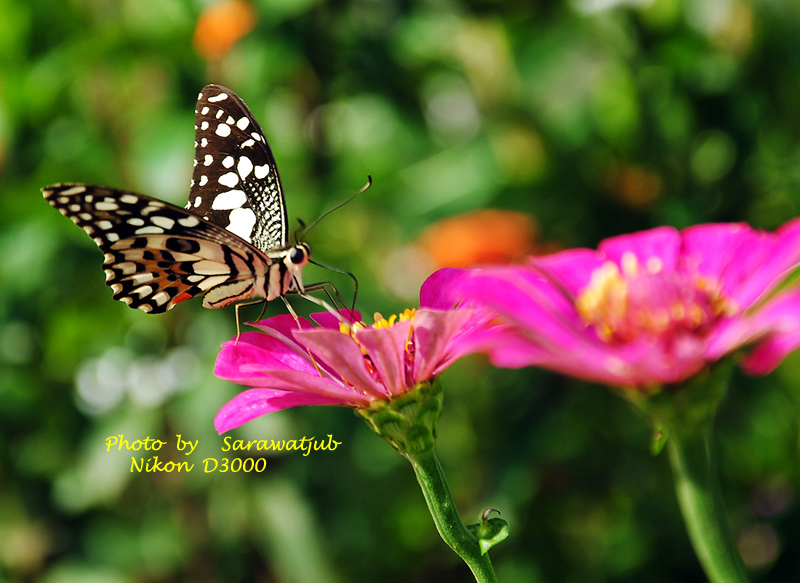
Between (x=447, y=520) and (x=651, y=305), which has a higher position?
(x=651, y=305)

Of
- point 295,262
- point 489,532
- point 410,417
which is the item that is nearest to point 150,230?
point 295,262

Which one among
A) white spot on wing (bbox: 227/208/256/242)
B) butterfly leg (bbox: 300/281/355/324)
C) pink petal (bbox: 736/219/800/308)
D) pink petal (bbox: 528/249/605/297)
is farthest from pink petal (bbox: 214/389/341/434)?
white spot on wing (bbox: 227/208/256/242)

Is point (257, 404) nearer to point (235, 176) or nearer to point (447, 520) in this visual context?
point (447, 520)

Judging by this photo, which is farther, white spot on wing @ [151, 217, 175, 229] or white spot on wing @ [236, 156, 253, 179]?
white spot on wing @ [236, 156, 253, 179]

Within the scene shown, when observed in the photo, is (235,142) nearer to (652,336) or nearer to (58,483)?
(652,336)

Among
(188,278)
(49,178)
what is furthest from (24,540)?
(188,278)

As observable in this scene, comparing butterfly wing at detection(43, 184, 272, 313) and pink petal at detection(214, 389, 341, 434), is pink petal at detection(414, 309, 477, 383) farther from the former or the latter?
butterfly wing at detection(43, 184, 272, 313)

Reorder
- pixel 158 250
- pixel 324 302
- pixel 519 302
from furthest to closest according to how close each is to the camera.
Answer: pixel 158 250 < pixel 324 302 < pixel 519 302
